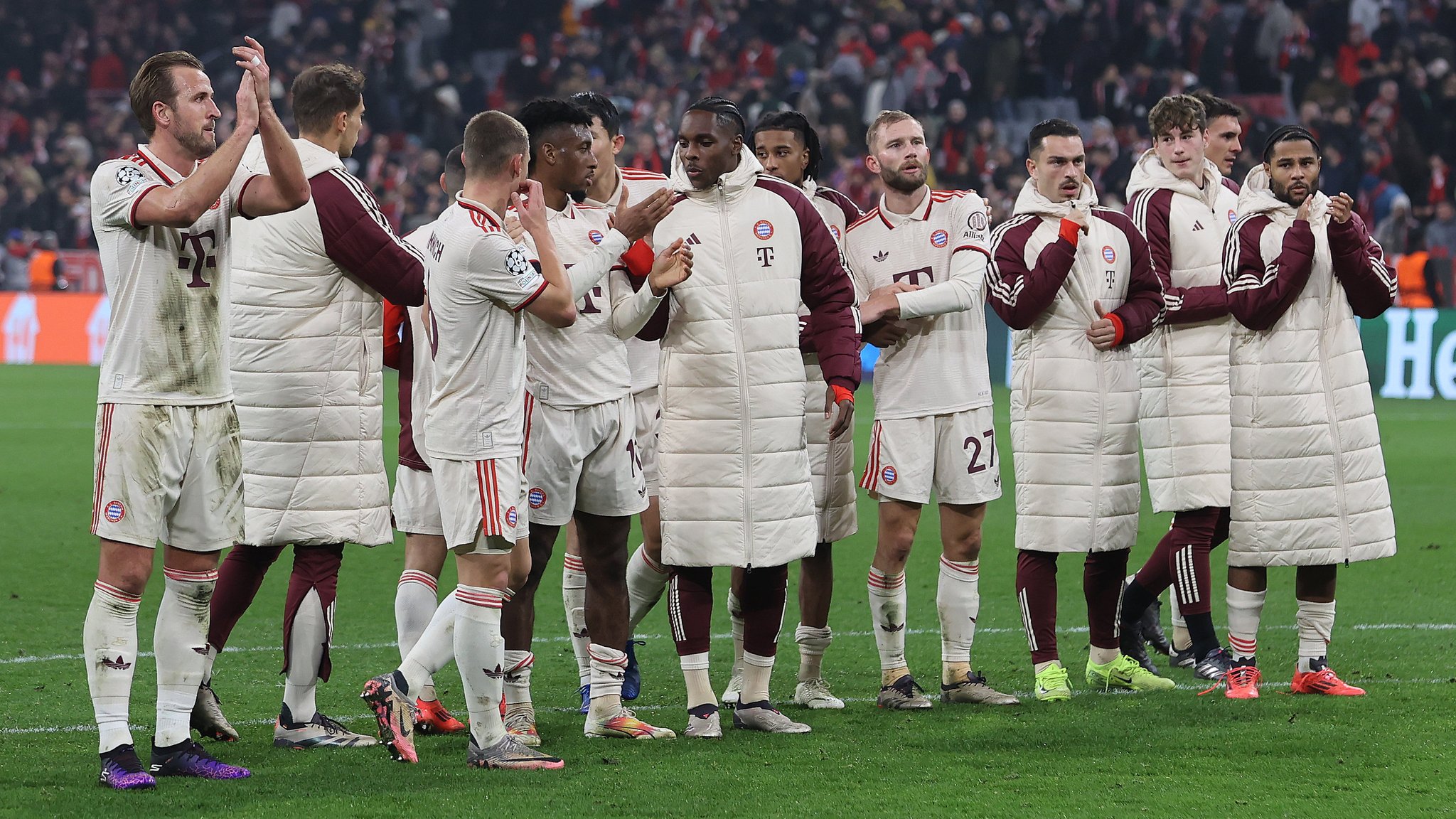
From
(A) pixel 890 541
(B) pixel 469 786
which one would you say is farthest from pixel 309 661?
(A) pixel 890 541

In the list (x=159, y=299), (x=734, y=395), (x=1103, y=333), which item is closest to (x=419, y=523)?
(x=734, y=395)

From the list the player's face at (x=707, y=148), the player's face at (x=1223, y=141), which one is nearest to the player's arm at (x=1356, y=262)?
the player's face at (x=1223, y=141)

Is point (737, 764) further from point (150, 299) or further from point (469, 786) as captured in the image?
point (150, 299)

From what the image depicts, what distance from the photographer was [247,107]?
4.38m

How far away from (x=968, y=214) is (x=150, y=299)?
2.95 meters

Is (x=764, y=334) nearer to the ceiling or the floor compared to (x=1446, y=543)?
nearer to the ceiling

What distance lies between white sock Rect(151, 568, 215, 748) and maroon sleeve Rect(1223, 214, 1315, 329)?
12.2ft

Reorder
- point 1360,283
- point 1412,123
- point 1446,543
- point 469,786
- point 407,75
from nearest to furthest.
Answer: point 469,786
point 1360,283
point 1446,543
point 1412,123
point 407,75

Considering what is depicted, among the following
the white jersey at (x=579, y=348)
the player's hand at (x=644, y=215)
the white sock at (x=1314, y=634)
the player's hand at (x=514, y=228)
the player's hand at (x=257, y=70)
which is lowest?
the white sock at (x=1314, y=634)

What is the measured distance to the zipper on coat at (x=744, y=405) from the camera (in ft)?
17.5

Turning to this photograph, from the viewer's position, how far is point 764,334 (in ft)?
17.7

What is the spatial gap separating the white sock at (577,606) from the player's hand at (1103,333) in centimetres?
203

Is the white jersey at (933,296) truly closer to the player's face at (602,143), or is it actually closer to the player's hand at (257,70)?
the player's face at (602,143)

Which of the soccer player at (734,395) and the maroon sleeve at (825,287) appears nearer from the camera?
the soccer player at (734,395)
